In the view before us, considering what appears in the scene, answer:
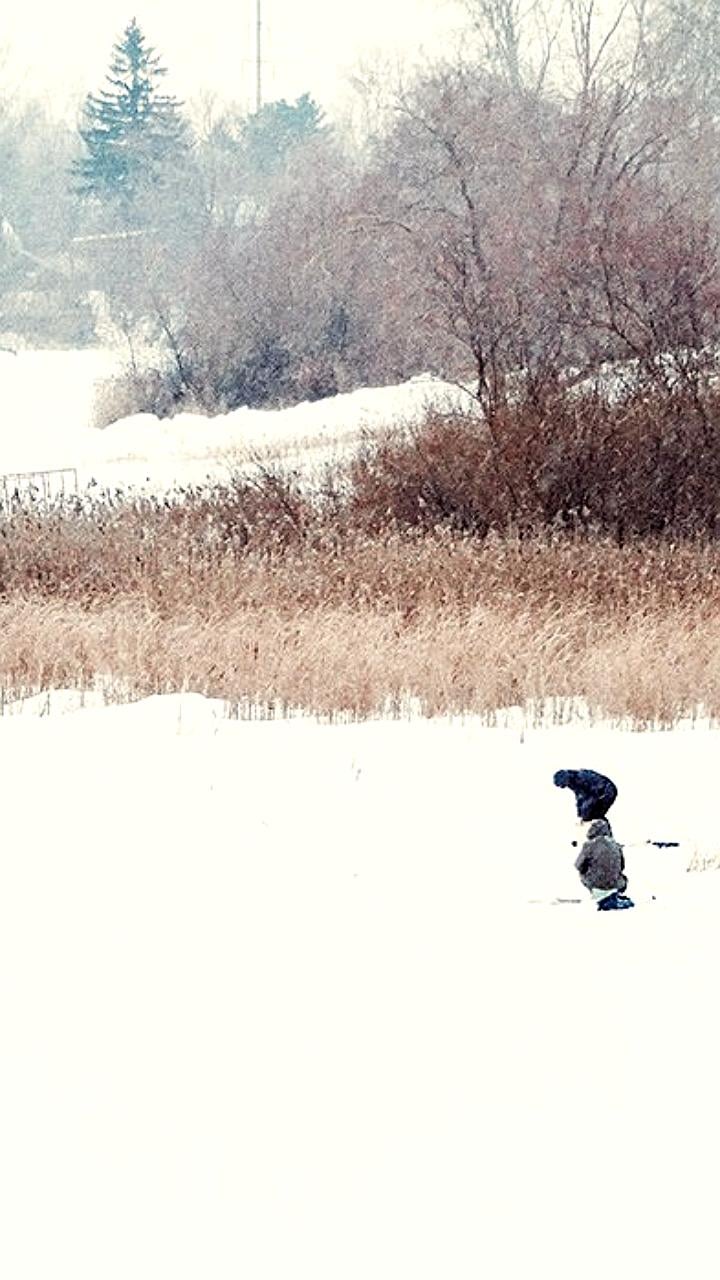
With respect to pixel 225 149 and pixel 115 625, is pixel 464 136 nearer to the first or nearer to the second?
pixel 115 625

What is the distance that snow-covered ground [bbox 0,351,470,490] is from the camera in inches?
1181

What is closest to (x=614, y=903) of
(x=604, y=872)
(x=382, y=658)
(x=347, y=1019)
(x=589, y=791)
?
(x=604, y=872)

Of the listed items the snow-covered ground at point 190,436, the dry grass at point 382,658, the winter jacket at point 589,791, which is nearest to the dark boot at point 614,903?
the winter jacket at point 589,791

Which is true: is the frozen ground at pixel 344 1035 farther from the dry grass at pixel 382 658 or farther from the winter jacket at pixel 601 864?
the dry grass at pixel 382 658

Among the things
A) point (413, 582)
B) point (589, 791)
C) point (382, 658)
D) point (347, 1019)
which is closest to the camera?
point (347, 1019)

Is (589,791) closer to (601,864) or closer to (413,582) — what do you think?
(601,864)

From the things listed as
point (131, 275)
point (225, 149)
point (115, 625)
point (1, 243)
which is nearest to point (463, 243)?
point (115, 625)

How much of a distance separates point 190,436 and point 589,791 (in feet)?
99.9

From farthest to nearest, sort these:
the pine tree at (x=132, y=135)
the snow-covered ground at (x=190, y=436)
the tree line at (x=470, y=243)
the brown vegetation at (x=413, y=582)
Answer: the pine tree at (x=132, y=135), the snow-covered ground at (x=190, y=436), the tree line at (x=470, y=243), the brown vegetation at (x=413, y=582)

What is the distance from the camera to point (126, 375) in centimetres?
4616

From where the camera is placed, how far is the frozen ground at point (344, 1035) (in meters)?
3.75

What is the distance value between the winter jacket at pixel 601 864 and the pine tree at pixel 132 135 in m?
72.5

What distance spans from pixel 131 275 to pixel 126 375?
20.4 m

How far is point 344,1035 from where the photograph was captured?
4840 mm
